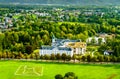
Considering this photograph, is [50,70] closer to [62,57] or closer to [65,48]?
[62,57]

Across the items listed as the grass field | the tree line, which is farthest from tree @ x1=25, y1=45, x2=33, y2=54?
the grass field

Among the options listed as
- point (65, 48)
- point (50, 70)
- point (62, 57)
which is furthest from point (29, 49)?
point (50, 70)

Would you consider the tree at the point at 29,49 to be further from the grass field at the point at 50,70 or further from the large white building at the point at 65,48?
the grass field at the point at 50,70

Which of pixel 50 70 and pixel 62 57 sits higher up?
pixel 62 57

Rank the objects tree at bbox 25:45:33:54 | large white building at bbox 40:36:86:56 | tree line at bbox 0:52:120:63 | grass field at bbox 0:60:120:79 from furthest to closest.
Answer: tree at bbox 25:45:33:54
large white building at bbox 40:36:86:56
tree line at bbox 0:52:120:63
grass field at bbox 0:60:120:79

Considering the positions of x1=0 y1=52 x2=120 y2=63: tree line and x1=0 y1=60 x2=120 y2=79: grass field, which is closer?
x1=0 y1=60 x2=120 y2=79: grass field

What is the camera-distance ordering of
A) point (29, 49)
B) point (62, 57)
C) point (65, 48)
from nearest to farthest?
point (62, 57)
point (65, 48)
point (29, 49)

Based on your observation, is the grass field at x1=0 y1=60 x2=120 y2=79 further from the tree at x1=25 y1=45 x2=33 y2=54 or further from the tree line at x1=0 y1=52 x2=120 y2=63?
the tree at x1=25 y1=45 x2=33 y2=54
